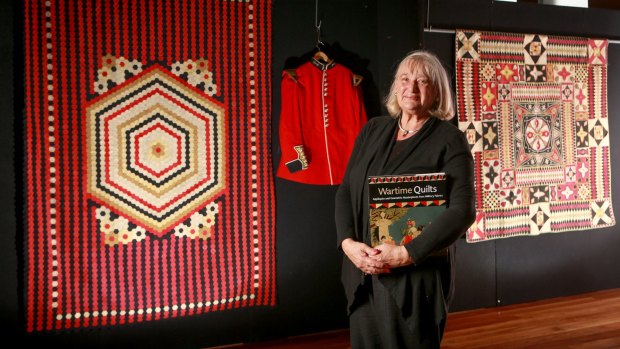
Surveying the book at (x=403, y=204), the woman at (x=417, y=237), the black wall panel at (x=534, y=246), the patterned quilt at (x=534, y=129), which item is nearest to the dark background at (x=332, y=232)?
the black wall panel at (x=534, y=246)

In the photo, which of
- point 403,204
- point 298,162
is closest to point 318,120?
point 298,162

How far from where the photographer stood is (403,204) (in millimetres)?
1405

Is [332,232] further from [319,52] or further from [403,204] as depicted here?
[403,204]

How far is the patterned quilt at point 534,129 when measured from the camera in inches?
126

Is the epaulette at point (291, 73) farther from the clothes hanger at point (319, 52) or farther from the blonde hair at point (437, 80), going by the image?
the blonde hair at point (437, 80)

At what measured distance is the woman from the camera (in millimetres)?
1389

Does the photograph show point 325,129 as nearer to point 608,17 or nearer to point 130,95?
point 130,95

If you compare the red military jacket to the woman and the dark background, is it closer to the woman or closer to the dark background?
the dark background

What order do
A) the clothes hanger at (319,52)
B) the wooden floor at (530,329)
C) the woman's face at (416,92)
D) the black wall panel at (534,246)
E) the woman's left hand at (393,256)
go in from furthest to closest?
the black wall panel at (534,246) < the clothes hanger at (319,52) < the wooden floor at (530,329) < the woman's face at (416,92) < the woman's left hand at (393,256)

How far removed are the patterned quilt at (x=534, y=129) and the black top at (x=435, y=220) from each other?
5.93 feet

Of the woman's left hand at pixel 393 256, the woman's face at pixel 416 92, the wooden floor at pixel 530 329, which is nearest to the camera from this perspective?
the woman's left hand at pixel 393 256

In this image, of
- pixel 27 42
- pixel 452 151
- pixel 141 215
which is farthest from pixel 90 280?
pixel 452 151

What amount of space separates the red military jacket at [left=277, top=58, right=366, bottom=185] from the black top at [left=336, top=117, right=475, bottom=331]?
47.8 inches

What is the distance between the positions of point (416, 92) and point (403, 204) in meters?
0.38
